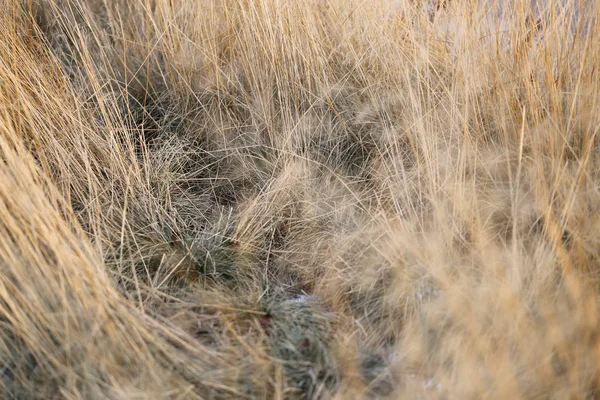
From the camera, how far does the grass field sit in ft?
3.81

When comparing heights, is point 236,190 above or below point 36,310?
below

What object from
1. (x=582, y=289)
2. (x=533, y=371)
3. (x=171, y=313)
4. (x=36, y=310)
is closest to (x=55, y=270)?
(x=36, y=310)

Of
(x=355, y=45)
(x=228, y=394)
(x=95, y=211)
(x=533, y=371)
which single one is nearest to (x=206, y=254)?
(x=95, y=211)

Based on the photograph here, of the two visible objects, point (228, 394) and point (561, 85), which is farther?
point (561, 85)

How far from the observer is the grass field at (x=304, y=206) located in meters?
1.16

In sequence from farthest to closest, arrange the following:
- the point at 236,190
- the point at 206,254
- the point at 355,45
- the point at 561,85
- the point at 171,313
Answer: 1. the point at 355,45
2. the point at 236,190
3. the point at 561,85
4. the point at 206,254
5. the point at 171,313

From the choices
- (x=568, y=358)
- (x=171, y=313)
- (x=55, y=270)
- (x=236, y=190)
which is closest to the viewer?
(x=568, y=358)

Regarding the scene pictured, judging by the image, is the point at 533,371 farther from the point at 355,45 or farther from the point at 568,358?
the point at 355,45

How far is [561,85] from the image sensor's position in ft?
5.53

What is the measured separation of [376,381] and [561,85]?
1.12 m

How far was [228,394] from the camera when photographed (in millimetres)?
1146

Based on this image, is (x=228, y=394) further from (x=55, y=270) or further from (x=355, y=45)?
(x=355, y=45)

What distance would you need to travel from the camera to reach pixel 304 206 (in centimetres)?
168

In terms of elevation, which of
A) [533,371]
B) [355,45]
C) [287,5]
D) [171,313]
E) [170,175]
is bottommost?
[533,371]
